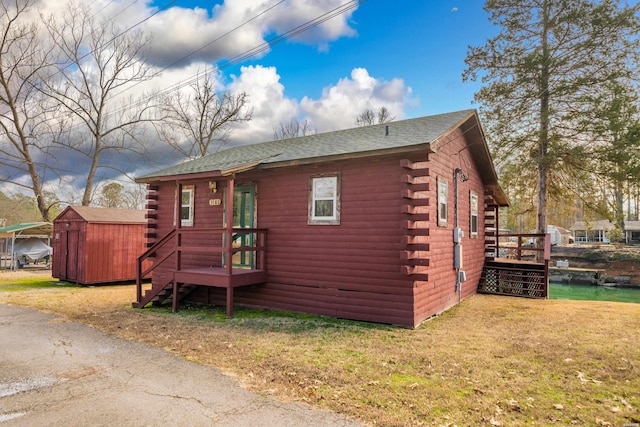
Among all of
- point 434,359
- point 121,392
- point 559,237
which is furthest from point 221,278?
point 559,237

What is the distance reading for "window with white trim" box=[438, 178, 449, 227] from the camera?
8469 mm

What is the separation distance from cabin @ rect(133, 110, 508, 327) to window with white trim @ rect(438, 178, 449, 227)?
46 mm

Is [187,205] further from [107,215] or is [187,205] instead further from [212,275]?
[107,215]

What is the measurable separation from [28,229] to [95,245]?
8268mm

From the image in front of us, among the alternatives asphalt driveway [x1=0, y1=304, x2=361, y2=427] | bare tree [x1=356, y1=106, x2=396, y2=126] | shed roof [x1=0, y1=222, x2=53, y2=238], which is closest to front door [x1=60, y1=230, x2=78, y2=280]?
shed roof [x1=0, y1=222, x2=53, y2=238]

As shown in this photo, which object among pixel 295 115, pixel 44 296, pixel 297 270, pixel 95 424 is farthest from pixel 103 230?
pixel 295 115

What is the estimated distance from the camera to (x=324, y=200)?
796 cm

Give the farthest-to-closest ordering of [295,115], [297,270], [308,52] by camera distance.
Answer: [295,115]
[308,52]
[297,270]

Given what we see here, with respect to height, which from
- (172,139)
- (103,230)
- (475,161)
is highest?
(172,139)

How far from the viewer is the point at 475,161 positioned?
1140 cm

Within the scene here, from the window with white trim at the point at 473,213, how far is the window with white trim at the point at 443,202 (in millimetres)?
2439

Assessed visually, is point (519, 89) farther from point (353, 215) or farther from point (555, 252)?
point (555, 252)

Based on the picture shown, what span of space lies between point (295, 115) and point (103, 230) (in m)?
23.5

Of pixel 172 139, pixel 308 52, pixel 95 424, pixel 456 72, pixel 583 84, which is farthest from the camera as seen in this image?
pixel 172 139
